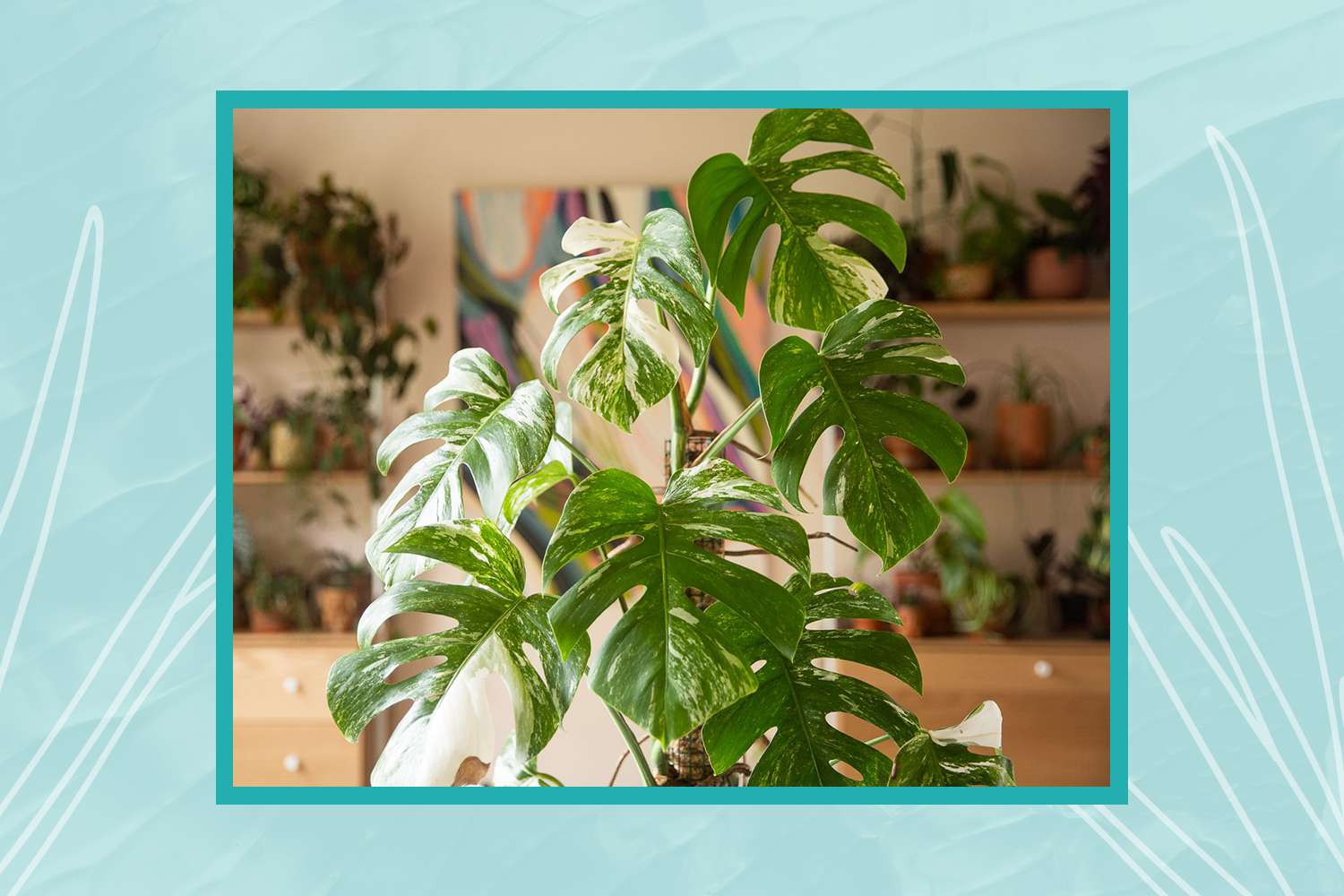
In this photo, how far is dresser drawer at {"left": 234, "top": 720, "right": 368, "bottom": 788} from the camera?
232 cm

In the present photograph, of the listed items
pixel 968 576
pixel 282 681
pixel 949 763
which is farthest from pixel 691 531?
pixel 282 681

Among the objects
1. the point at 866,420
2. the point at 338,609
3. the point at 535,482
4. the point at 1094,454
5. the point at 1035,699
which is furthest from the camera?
the point at 1094,454

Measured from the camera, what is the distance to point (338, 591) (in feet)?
8.02

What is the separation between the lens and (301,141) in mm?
2631

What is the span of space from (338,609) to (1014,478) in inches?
66.5

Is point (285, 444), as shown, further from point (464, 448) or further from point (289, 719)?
point (464, 448)

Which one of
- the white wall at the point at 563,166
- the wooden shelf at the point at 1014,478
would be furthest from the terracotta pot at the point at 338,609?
the wooden shelf at the point at 1014,478

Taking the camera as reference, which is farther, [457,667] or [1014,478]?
[1014,478]

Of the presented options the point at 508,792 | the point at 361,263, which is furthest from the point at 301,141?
the point at 508,792

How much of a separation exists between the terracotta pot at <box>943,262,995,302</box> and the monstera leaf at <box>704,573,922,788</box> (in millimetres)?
1865
